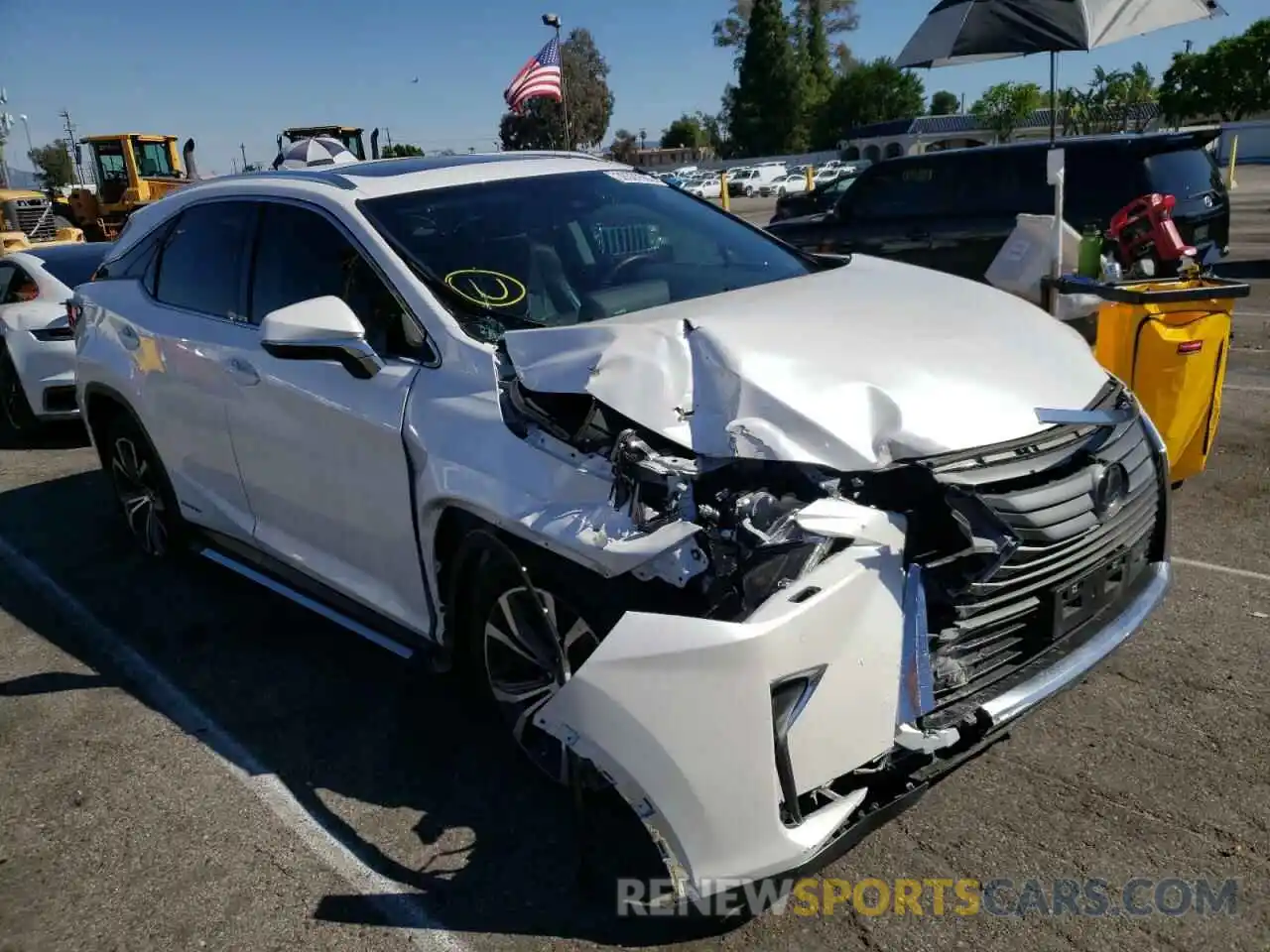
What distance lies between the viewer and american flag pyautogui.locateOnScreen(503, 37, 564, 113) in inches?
659

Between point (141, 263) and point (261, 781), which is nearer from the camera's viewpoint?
point (261, 781)

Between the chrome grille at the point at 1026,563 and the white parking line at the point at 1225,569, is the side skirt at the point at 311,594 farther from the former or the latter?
the white parking line at the point at 1225,569

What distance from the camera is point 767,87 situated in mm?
78312

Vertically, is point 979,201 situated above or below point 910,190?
below

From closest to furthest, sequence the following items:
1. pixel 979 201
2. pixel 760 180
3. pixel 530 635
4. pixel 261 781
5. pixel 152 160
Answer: pixel 530 635 → pixel 261 781 → pixel 979 201 → pixel 152 160 → pixel 760 180

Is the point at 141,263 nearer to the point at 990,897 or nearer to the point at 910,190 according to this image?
the point at 990,897

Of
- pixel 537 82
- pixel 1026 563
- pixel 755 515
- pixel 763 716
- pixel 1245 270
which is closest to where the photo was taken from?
pixel 763 716

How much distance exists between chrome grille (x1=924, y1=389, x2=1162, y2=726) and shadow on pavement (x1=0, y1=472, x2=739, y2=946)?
91 centimetres

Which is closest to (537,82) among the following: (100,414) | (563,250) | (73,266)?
(73,266)

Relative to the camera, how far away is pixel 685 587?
2.49 m

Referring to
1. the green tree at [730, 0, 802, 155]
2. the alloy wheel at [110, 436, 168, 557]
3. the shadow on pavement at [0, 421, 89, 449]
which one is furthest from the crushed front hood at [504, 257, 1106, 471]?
the green tree at [730, 0, 802, 155]

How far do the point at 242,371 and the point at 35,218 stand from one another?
24262mm

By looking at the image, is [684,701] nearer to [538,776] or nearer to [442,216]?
[538,776]

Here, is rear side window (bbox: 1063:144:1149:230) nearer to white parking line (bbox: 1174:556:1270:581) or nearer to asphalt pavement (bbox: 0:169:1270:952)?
asphalt pavement (bbox: 0:169:1270:952)
